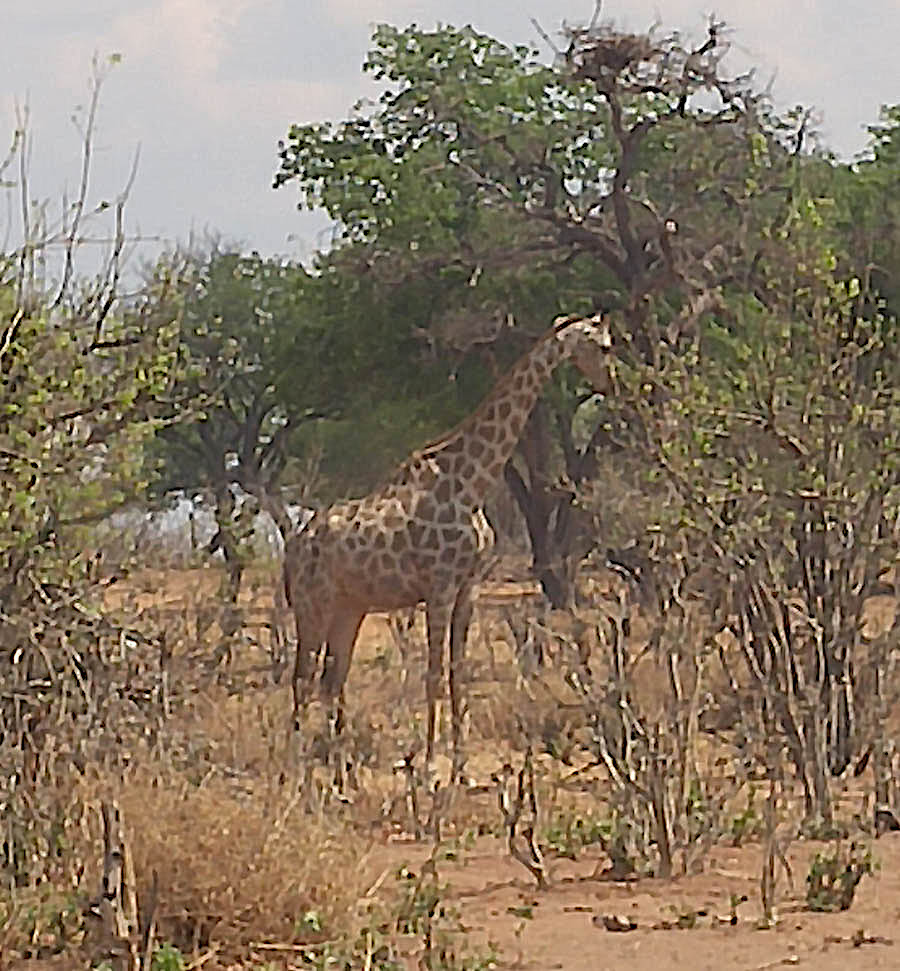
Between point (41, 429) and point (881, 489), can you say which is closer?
point (41, 429)

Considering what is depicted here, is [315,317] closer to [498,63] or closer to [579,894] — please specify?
[498,63]

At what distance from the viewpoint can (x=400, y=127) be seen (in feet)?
65.5

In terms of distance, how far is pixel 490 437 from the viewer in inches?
440

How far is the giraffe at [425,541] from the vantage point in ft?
35.5

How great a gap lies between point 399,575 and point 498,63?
11.0 m

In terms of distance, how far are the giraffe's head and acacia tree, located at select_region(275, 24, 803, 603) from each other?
3.53m

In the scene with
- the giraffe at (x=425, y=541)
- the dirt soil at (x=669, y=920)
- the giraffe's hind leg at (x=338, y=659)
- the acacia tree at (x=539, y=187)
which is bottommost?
the dirt soil at (x=669, y=920)

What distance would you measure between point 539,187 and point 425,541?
359 inches

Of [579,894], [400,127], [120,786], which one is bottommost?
[579,894]

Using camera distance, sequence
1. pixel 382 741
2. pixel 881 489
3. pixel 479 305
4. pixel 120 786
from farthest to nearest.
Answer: pixel 479 305, pixel 382 741, pixel 881 489, pixel 120 786

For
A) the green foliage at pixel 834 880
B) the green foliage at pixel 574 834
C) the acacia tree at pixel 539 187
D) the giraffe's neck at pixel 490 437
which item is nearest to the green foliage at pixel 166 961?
the green foliage at pixel 834 880

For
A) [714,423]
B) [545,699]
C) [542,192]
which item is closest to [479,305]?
[542,192]

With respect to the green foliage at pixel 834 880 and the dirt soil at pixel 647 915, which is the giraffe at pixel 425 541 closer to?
the dirt soil at pixel 647 915

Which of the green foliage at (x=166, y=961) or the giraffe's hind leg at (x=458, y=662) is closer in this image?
the green foliage at (x=166, y=961)
